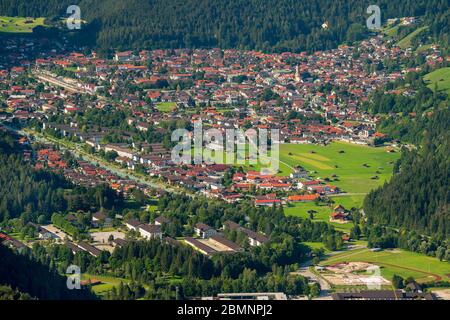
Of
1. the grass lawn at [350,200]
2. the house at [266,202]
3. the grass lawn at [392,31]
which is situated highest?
the grass lawn at [392,31]

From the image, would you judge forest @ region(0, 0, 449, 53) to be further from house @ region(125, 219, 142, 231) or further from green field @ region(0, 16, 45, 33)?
house @ region(125, 219, 142, 231)

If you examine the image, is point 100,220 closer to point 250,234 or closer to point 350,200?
point 250,234

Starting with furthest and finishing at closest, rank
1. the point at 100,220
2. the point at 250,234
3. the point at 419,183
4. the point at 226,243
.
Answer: the point at 419,183 < the point at 100,220 < the point at 250,234 < the point at 226,243

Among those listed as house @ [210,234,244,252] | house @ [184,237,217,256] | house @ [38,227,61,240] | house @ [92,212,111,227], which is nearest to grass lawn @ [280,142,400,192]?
house @ [210,234,244,252]

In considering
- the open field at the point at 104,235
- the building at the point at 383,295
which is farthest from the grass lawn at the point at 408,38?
the building at the point at 383,295

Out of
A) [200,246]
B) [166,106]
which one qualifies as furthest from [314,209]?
[166,106]

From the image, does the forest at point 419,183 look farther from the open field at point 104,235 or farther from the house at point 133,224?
the open field at point 104,235
